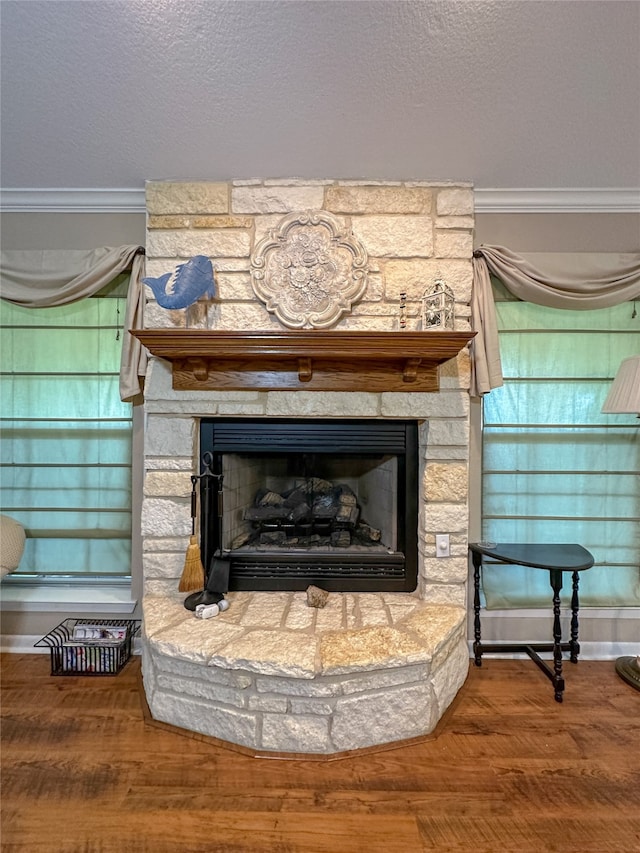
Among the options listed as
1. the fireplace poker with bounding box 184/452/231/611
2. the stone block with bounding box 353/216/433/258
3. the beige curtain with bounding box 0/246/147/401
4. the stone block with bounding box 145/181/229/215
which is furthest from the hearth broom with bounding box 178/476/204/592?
the stone block with bounding box 353/216/433/258

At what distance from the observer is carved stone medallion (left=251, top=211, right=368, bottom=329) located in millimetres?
1980

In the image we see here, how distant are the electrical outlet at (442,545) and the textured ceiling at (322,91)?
1663mm

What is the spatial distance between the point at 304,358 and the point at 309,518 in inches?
35.7

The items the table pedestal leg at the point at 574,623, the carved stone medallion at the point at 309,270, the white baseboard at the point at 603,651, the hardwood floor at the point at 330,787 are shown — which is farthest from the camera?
the white baseboard at the point at 603,651

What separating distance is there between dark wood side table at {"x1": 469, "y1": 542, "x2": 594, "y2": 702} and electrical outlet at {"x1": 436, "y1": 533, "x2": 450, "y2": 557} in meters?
0.17

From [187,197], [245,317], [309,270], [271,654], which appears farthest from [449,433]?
[187,197]

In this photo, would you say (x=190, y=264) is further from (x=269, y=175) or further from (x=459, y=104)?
(x=459, y=104)

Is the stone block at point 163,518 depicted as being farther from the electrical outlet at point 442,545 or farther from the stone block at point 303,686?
the electrical outlet at point 442,545

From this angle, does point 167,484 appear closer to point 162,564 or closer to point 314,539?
point 162,564

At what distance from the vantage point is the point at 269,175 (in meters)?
2.01

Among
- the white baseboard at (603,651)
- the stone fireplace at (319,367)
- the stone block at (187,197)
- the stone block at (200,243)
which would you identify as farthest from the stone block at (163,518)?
the white baseboard at (603,651)

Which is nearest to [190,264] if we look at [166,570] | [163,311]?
[163,311]

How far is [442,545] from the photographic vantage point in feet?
6.61

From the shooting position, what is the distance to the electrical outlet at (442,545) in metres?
2.01
